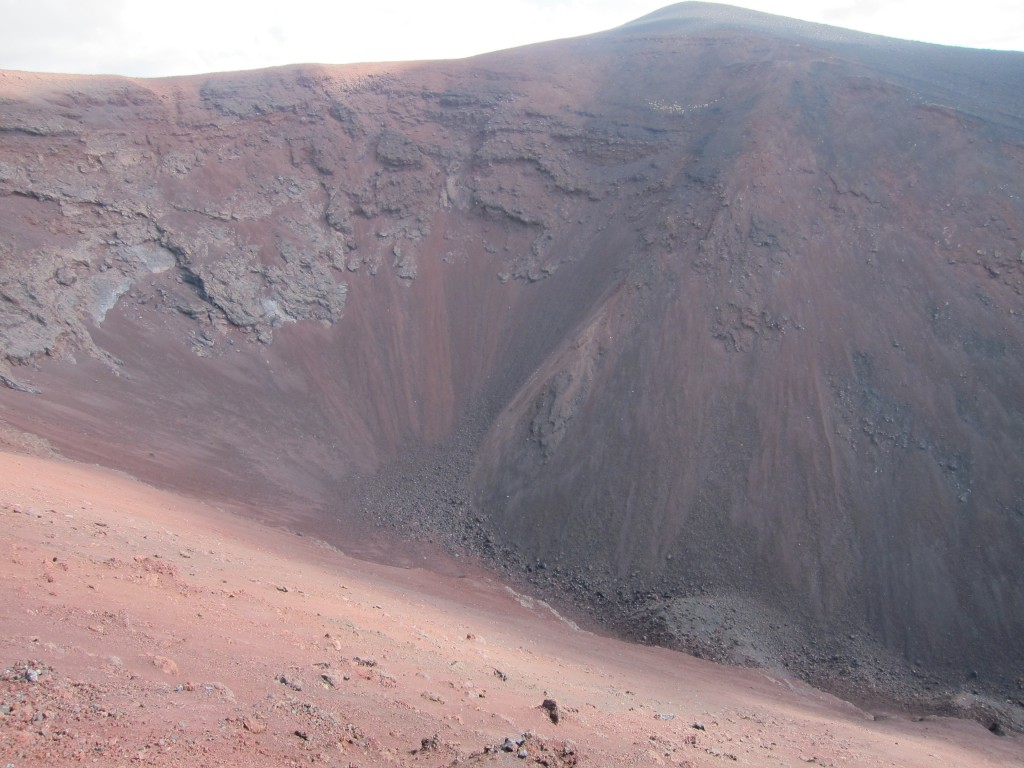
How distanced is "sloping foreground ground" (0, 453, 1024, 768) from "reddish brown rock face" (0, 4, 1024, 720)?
3.92m

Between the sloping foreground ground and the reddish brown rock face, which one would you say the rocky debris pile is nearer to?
the sloping foreground ground

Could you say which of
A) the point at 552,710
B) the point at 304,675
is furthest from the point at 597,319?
the point at 304,675

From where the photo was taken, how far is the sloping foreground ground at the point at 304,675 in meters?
6.61

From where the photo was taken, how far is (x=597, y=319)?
85.9 feet

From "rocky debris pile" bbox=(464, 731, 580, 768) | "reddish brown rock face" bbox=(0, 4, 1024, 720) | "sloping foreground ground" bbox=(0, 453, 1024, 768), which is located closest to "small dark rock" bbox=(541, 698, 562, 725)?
"sloping foreground ground" bbox=(0, 453, 1024, 768)

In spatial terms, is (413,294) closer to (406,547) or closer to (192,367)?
(192,367)

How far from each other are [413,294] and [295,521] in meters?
12.5

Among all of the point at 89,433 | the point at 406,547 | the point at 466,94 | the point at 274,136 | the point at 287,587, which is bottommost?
the point at 406,547

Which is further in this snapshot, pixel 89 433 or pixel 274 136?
pixel 274 136

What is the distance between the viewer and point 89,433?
22234 mm

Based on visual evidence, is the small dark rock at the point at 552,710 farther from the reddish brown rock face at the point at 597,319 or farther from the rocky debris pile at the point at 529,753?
the reddish brown rock face at the point at 597,319

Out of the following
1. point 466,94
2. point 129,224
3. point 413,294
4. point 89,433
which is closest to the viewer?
point 89,433

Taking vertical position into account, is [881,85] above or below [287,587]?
above

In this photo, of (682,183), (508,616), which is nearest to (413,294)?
(682,183)
